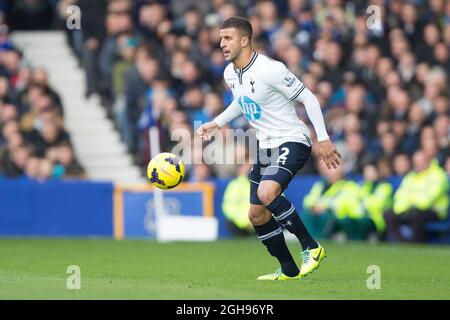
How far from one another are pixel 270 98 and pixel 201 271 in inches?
89.4

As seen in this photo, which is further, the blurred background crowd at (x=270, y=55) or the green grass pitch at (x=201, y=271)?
the blurred background crowd at (x=270, y=55)

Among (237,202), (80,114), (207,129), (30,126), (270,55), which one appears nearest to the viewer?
Answer: (207,129)

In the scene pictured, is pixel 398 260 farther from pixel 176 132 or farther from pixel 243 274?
pixel 176 132

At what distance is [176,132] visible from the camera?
21016mm

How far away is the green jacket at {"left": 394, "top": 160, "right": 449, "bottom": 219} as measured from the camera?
58.8 feet

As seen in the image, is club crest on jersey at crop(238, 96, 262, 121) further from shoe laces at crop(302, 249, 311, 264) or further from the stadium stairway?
the stadium stairway

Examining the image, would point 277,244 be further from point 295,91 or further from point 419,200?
point 419,200

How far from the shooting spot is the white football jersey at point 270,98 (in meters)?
11.4

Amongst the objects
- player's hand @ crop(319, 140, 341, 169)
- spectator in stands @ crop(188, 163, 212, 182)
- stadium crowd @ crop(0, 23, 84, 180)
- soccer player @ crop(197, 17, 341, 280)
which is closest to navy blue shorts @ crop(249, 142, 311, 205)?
soccer player @ crop(197, 17, 341, 280)

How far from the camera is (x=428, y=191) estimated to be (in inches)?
709

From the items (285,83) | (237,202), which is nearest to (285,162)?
(285,83)

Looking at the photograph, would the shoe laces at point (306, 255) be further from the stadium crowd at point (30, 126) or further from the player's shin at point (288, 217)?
the stadium crowd at point (30, 126)

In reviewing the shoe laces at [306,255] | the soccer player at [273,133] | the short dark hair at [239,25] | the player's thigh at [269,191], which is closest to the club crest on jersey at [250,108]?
the soccer player at [273,133]
